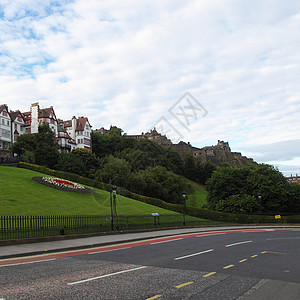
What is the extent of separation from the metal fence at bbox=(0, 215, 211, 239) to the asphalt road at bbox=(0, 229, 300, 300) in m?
4.68

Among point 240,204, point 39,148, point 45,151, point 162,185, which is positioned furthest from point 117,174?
point 39,148

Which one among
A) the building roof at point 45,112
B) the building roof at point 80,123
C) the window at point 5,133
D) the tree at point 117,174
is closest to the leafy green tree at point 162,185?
the tree at point 117,174

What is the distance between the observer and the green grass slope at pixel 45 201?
2764 cm

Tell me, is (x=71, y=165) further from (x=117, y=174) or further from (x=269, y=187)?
(x=269, y=187)

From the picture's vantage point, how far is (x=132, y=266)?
1049 centimetres

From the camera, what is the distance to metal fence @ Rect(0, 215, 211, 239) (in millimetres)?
16781

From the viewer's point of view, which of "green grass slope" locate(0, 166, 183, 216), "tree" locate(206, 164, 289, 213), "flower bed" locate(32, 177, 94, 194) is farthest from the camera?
"tree" locate(206, 164, 289, 213)

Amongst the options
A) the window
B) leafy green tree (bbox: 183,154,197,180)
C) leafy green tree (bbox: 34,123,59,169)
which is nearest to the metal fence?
leafy green tree (bbox: 34,123,59,169)

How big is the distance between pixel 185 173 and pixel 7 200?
10818cm

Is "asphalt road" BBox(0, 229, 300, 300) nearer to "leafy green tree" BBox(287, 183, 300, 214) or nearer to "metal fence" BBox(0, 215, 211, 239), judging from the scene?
"metal fence" BBox(0, 215, 211, 239)

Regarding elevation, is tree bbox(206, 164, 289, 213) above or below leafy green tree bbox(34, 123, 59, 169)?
below

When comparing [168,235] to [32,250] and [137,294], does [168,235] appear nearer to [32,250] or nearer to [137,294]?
[32,250]

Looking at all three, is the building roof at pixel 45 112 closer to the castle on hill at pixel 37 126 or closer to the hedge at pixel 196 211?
the castle on hill at pixel 37 126

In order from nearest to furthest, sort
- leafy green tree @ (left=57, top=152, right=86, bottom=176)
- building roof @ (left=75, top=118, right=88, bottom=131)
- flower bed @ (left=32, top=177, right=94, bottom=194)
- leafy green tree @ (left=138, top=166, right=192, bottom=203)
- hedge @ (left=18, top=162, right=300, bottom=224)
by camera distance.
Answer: flower bed @ (left=32, top=177, right=94, bottom=194)
hedge @ (left=18, top=162, right=300, bottom=224)
leafy green tree @ (left=138, top=166, right=192, bottom=203)
leafy green tree @ (left=57, top=152, right=86, bottom=176)
building roof @ (left=75, top=118, right=88, bottom=131)
